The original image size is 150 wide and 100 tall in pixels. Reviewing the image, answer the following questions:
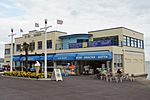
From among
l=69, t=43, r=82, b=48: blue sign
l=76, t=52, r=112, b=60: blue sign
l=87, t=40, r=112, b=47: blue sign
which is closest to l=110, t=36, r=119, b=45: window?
l=87, t=40, r=112, b=47: blue sign

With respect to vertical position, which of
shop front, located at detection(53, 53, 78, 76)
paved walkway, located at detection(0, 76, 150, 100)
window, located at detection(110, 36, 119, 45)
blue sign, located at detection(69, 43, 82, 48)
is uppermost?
window, located at detection(110, 36, 119, 45)

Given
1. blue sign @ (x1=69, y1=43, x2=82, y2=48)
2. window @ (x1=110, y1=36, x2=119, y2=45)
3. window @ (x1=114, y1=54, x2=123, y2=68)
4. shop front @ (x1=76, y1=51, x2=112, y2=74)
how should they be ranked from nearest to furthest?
1. shop front @ (x1=76, y1=51, x2=112, y2=74)
2. window @ (x1=114, y1=54, x2=123, y2=68)
3. window @ (x1=110, y1=36, x2=119, y2=45)
4. blue sign @ (x1=69, y1=43, x2=82, y2=48)

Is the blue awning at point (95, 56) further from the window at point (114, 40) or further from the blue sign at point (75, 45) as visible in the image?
the window at point (114, 40)

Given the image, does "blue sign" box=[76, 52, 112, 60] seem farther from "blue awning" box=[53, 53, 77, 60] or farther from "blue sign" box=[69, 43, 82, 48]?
"blue sign" box=[69, 43, 82, 48]

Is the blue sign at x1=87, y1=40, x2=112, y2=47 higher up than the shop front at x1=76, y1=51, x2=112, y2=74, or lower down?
higher up

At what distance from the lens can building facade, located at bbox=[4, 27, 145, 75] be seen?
30.2 metres

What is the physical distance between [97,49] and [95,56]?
173 centimetres

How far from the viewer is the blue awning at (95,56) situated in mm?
28616

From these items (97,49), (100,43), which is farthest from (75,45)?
(100,43)

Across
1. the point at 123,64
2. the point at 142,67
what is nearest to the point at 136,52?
the point at 142,67

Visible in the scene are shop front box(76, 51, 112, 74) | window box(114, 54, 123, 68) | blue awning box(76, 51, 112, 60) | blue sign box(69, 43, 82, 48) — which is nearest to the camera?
blue awning box(76, 51, 112, 60)

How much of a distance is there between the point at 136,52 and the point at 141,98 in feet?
78.3

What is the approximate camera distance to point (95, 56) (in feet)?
97.0

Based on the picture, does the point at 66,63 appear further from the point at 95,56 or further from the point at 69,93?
the point at 69,93
